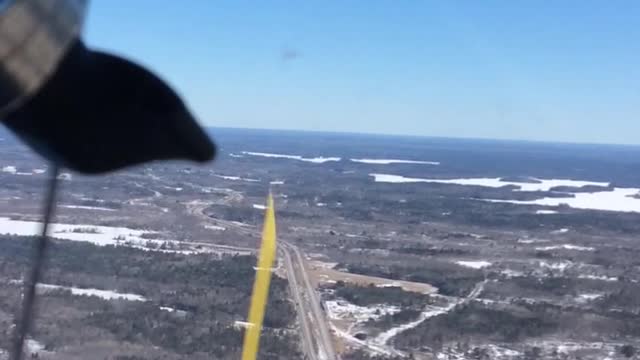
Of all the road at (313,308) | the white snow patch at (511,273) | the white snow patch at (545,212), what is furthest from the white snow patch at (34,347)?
the white snow patch at (545,212)

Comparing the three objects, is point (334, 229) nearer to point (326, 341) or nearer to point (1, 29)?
point (326, 341)

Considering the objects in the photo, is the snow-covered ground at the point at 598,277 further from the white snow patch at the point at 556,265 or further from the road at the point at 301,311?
the road at the point at 301,311

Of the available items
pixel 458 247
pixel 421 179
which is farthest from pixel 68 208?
pixel 421 179

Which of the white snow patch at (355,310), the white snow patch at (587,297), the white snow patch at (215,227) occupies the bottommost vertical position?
the white snow patch at (215,227)

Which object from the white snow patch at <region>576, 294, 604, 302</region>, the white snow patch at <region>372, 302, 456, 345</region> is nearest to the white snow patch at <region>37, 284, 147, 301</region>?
the white snow patch at <region>372, 302, 456, 345</region>

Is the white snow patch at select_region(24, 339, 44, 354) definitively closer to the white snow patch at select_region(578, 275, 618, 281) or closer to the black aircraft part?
the black aircraft part

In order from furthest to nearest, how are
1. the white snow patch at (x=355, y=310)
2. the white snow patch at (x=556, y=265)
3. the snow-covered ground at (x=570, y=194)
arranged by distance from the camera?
A: the snow-covered ground at (x=570, y=194), the white snow patch at (x=556, y=265), the white snow patch at (x=355, y=310)

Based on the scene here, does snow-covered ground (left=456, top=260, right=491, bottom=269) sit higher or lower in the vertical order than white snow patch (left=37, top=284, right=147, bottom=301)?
higher

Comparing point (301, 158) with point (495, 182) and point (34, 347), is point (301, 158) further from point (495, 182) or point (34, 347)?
point (34, 347)

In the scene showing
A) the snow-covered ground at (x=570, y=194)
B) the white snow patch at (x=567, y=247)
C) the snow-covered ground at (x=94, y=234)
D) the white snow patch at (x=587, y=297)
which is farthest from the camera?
→ the snow-covered ground at (x=570, y=194)
